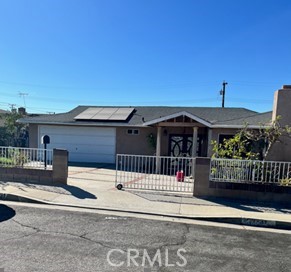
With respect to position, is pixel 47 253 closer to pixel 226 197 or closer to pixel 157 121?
pixel 226 197

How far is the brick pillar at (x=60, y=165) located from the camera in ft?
28.2

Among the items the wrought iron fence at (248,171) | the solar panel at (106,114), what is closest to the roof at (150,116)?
the solar panel at (106,114)

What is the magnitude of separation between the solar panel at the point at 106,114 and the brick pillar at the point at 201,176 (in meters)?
9.25

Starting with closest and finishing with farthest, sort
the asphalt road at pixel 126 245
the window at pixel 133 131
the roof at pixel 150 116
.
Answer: the asphalt road at pixel 126 245 < the roof at pixel 150 116 < the window at pixel 133 131

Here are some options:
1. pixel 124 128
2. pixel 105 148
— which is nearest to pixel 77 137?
pixel 105 148

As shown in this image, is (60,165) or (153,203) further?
(60,165)

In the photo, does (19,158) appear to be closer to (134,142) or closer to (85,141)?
(85,141)

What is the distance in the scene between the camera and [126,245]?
4.46m

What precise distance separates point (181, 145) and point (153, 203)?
347 inches

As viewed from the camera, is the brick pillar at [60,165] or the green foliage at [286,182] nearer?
the green foliage at [286,182]

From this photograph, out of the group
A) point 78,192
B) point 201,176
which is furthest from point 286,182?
point 78,192

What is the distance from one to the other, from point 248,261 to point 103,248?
242cm

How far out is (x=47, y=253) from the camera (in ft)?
13.1

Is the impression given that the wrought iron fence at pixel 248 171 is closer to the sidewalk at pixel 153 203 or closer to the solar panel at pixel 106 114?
the sidewalk at pixel 153 203
